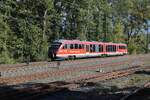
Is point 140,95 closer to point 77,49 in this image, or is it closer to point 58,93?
point 58,93

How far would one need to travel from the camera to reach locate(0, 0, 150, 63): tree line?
1746 inches

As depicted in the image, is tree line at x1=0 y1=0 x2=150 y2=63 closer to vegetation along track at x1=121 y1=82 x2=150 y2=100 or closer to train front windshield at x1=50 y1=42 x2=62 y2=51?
train front windshield at x1=50 y1=42 x2=62 y2=51

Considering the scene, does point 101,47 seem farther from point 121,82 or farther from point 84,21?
point 121,82

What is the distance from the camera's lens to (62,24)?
59.7 m

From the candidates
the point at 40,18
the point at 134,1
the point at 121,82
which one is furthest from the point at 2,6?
the point at 134,1

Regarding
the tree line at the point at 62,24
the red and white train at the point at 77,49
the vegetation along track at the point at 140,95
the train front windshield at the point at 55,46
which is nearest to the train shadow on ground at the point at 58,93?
the vegetation along track at the point at 140,95

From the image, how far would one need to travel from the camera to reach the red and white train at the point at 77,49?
4169cm

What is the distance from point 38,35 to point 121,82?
28406 mm

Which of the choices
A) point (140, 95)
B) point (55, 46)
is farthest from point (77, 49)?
point (140, 95)

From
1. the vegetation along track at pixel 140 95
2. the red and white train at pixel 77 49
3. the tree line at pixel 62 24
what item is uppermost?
the tree line at pixel 62 24

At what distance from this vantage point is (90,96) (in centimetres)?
1509

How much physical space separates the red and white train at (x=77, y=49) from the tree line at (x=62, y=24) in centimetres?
331

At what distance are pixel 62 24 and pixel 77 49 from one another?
15.6 m

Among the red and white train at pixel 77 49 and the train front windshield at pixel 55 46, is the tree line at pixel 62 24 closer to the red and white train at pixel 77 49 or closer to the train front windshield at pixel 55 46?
the train front windshield at pixel 55 46
